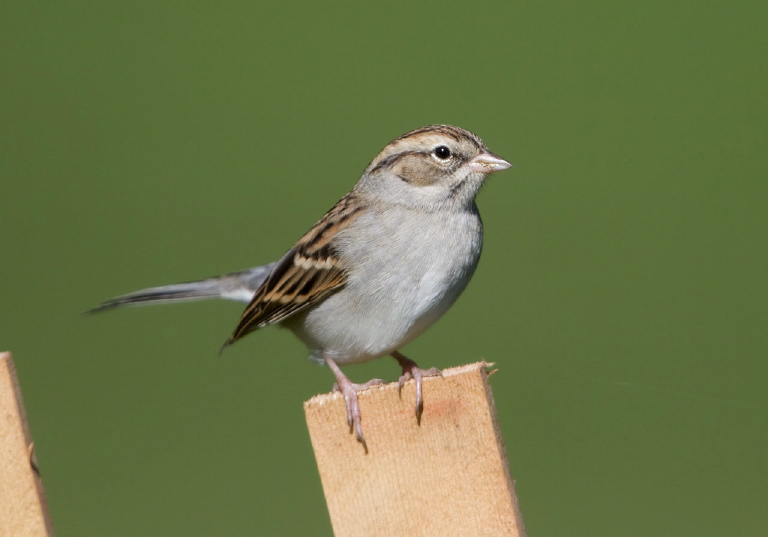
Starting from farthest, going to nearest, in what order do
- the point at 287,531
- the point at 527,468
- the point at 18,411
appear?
the point at 527,468 < the point at 287,531 < the point at 18,411

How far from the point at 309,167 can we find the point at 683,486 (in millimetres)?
3234

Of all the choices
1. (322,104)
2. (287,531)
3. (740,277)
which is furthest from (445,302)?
(322,104)

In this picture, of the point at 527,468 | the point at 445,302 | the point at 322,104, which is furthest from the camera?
the point at 322,104

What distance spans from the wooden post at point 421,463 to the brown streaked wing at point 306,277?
124 cm

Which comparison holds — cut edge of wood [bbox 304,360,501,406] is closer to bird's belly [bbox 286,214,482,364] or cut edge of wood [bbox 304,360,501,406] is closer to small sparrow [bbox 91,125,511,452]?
small sparrow [bbox 91,125,511,452]

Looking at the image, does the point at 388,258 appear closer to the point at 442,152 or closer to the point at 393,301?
the point at 393,301

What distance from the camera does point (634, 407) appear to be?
18.5 feet

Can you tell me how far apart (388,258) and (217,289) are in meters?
1.07

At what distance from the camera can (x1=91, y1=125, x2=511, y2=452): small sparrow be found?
2951 millimetres

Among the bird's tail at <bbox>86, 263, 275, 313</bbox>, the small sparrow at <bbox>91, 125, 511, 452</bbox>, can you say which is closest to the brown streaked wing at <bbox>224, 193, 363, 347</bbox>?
the small sparrow at <bbox>91, 125, 511, 452</bbox>

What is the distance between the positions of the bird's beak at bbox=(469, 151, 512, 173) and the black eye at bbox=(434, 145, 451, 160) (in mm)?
65

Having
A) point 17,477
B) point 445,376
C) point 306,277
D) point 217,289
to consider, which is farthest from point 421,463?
point 217,289

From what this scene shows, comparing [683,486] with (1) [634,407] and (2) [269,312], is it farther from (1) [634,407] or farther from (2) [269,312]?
(2) [269,312]

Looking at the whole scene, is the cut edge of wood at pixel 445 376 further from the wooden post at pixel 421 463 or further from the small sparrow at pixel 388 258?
the small sparrow at pixel 388 258
